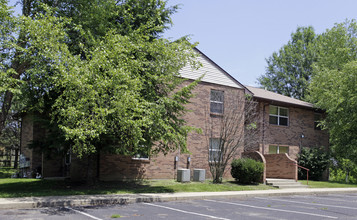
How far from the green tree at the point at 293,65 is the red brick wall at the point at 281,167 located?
1043 inches

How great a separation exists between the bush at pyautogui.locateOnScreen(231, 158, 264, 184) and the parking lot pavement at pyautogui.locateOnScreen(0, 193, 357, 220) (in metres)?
5.92

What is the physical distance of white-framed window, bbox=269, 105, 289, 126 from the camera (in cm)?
2662

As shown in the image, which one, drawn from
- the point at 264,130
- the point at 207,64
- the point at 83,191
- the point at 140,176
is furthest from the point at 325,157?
the point at 83,191

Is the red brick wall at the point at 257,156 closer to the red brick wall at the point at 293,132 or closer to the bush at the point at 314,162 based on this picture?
the red brick wall at the point at 293,132

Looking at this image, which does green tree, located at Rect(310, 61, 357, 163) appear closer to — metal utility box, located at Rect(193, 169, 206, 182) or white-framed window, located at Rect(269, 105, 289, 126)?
white-framed window, located at Rect(269, 105, 289, 126)

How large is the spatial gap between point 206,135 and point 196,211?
1120 cm

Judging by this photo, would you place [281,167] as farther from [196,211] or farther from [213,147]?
[196,211]

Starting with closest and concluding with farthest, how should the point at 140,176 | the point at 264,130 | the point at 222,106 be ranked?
the point at 140,176 → the point at 222,106 → the point at 264,130

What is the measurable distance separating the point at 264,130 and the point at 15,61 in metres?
16.9

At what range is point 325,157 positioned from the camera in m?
26.3

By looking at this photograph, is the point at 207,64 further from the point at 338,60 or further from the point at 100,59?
the point at 338,60

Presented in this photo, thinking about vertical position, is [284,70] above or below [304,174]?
above

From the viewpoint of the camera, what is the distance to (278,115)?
88.5 ft

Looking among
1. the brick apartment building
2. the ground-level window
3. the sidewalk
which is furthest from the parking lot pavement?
the ground-level window
